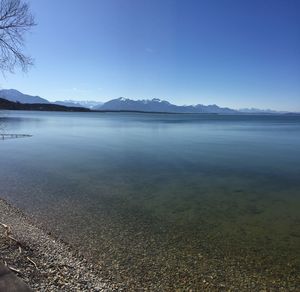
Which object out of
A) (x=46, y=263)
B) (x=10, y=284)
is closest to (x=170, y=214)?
(x=46, y=263)

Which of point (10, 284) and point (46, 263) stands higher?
point (10, 284)

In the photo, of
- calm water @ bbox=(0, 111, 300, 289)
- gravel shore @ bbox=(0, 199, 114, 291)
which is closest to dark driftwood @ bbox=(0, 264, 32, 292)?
gravel shore @ bbox=(0, 199, 114, 291)

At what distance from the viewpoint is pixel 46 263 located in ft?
31.1

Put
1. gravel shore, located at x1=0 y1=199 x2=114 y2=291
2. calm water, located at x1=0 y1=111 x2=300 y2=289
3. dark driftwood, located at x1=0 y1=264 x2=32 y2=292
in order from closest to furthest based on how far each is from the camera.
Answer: dark driftwood, located at x1=0 y1=264 x2=32 y2=292, gravel shore, located at x1=0 y1=199 x2=114 y2=291, calm water, located at x1=0 y1=111 x2=300 y2=289

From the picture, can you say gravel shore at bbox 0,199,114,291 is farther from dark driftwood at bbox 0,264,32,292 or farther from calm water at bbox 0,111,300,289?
dark driftwood at bbox 0,264,32,292

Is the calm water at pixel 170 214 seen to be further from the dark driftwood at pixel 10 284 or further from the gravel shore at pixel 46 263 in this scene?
the dark driftwood at pixel 10 284

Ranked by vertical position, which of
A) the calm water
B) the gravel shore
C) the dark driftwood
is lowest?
the calm water

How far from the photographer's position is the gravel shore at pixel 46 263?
27.0ft

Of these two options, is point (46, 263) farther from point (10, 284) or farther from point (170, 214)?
point (170, 214)

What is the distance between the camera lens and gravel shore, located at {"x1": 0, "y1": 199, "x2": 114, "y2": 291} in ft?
27.0

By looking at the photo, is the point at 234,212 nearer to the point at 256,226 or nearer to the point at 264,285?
the point at 256,226

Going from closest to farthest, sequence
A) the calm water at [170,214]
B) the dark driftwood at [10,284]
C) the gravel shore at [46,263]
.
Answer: the dark driftwood at [10,284], the gravel shore at [46,263], the calm water at [170,214]

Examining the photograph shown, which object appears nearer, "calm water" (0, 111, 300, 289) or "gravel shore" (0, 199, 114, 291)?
"gravel shore" (0, 199, 114, 291)

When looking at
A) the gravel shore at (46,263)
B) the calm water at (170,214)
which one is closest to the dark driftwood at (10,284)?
the gravel shore at (46,263)
